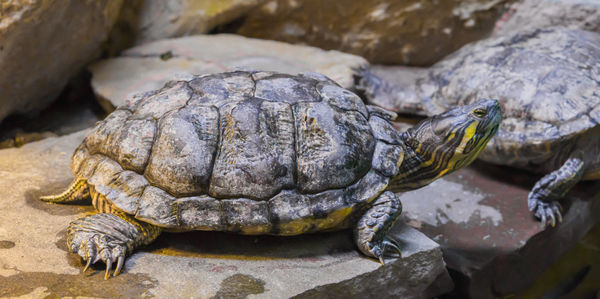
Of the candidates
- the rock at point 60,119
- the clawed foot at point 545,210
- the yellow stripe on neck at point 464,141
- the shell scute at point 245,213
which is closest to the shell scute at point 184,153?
the shell scute at point 245,213

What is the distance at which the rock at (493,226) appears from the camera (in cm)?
320

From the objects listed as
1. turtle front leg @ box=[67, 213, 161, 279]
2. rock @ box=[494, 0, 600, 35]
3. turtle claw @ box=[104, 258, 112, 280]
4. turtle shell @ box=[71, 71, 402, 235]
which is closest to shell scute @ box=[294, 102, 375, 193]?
turtle shell @ box=[71, 71, 402, 235]

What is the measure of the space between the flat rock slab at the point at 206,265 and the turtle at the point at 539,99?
1.41 m

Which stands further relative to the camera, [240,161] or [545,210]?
[545,210]

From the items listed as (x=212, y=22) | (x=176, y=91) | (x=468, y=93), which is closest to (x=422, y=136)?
(x=176, y=91)

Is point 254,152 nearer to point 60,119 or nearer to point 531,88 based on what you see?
point 531,88

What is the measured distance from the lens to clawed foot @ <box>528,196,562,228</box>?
3.52 m

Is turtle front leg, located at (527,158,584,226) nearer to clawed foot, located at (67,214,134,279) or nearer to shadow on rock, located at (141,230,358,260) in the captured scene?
shadow on rock, located at (141,230,358,260)

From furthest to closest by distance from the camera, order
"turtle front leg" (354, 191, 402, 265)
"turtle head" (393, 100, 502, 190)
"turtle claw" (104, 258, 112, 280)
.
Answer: "turtle head" (393, 100, 502, 190) → "turtle front leg" (354, 191, 402, 265) → "turtle claw" (104, 258, 112, 280)

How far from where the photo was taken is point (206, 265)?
241 centimetres

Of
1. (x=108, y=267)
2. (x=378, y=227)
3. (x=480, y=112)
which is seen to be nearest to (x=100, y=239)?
(x=108, y=267)

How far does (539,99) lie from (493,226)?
112 centimetres

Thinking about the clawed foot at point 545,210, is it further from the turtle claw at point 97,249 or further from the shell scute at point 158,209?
the turtle claw at point 97,249

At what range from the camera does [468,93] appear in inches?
170
